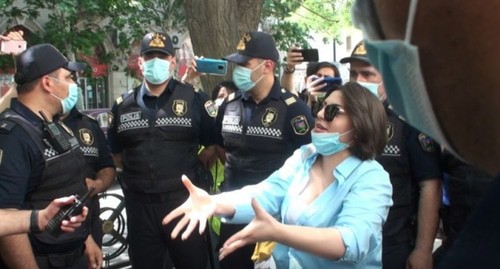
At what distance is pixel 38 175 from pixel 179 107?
4.94ft

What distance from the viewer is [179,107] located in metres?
4.45

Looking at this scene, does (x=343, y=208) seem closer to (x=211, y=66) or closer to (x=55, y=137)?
(x=55, y=137)

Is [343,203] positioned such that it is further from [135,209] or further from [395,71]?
[135,209]

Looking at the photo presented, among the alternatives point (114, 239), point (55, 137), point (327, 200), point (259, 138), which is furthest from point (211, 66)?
point (327, 200)

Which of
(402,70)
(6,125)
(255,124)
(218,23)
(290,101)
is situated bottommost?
(255,124)

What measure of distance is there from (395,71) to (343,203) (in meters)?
1.57

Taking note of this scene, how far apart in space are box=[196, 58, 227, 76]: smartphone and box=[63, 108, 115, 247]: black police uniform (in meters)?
1.23

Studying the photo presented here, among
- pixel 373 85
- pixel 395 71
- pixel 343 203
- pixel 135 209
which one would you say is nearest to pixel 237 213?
pixel 343 203

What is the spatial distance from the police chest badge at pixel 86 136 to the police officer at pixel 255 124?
96cm

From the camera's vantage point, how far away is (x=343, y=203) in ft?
7.88

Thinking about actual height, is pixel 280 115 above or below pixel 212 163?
above

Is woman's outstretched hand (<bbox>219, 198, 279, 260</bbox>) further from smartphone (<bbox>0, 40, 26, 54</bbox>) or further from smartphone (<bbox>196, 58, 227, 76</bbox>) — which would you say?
smartphone (<bbox>196, 58, 227, 76</bbox>)

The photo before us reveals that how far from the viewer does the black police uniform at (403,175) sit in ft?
10.8

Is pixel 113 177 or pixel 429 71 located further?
pixel 113 177
